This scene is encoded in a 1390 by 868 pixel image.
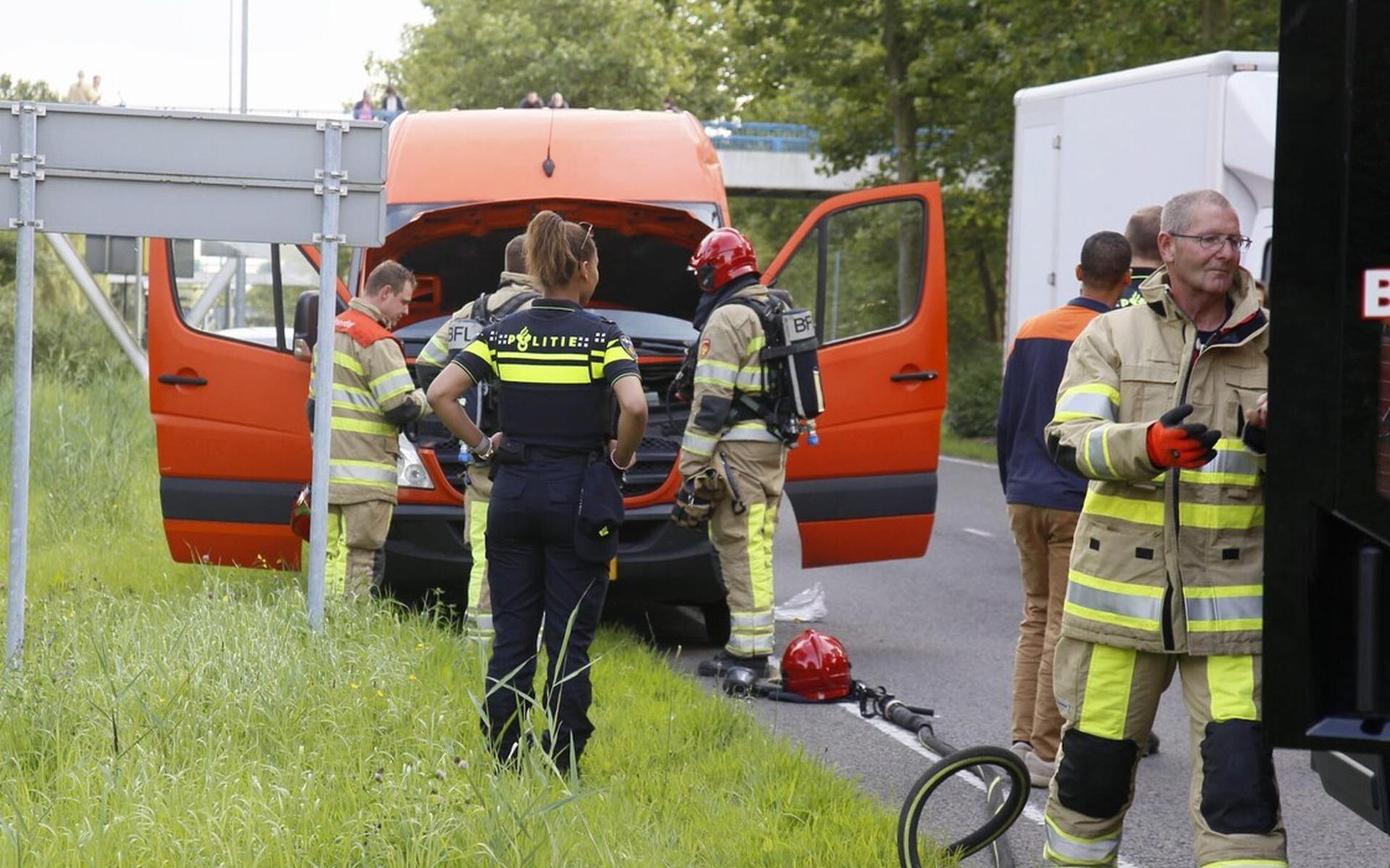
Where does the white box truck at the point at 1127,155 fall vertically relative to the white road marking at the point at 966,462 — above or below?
above

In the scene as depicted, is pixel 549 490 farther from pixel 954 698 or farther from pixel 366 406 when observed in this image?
pixel 954 698

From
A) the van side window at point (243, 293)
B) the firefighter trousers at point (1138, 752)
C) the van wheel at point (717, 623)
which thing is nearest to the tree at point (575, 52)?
the van side window at point (243, 293)

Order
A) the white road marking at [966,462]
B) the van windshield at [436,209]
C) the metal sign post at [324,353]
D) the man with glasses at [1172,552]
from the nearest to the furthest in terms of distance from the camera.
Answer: the man with glasses at [1172,552]
the metal sign post at [324,353]
the van windshield at [436,209]
the white road marking at [966,462]

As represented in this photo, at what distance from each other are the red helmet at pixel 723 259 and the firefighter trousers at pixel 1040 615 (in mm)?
1706

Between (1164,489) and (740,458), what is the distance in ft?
12.1

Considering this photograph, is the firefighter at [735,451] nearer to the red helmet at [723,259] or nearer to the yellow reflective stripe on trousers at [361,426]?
the red helmet at [723,259]

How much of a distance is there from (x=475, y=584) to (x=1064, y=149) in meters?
6.17

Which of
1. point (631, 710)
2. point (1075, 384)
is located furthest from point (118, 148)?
point (1075, 384)

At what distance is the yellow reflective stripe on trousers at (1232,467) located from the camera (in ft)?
13.3

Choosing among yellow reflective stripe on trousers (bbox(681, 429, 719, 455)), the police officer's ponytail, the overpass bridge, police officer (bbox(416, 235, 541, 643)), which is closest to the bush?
yellow reflective stripe on trousers (bbox(681, 429, 719, 455))

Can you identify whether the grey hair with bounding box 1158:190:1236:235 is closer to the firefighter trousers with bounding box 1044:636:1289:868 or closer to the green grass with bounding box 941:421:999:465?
the firefighter trousers with bounding box 1044:636:1289:868

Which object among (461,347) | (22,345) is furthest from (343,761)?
(461,347)

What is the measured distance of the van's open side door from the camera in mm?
8453

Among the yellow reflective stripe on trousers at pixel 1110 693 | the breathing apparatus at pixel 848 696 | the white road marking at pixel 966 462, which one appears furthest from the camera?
the white road marking at pixel 966 462
